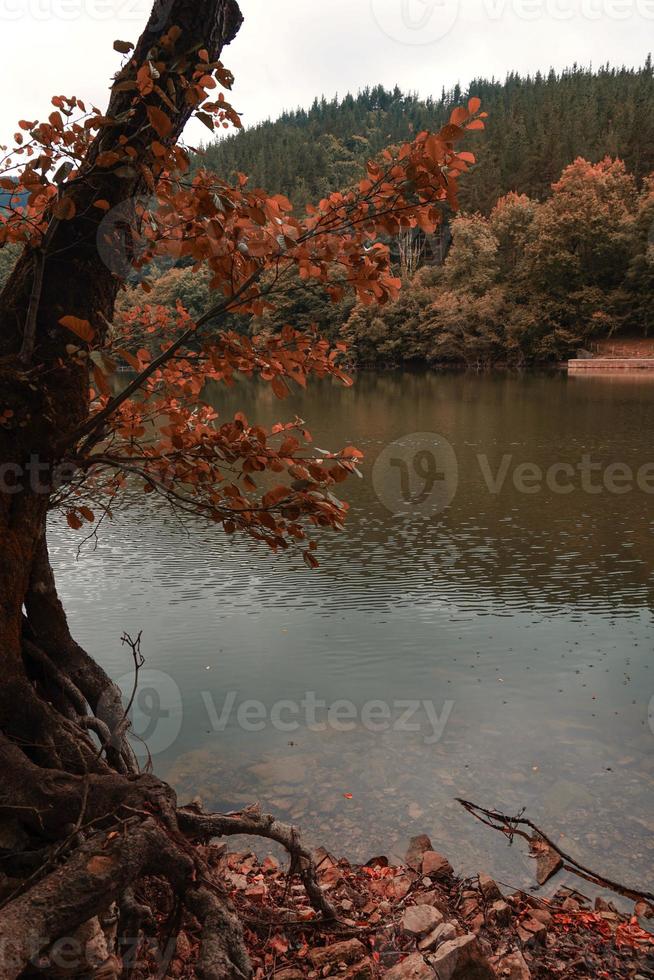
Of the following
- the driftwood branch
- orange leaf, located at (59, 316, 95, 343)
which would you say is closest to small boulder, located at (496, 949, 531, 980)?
the driftwood branch

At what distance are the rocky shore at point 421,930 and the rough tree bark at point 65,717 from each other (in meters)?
0.33

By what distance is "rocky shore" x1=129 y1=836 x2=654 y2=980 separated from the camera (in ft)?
12.2

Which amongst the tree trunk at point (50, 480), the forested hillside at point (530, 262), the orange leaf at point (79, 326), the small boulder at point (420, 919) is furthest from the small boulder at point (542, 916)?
the forested hillside at point (530, 262)

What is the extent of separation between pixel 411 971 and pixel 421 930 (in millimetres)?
480

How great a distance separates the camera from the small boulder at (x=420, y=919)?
4098 mm

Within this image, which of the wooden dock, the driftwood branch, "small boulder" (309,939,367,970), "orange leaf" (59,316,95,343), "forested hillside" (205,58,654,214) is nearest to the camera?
"orange leaf" (59,316,95,343)

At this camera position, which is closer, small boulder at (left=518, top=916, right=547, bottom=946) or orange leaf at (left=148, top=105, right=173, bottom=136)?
orange leaf at (left=148, top=105, right=173, bottom=136)

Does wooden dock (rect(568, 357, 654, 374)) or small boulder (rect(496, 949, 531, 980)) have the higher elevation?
wooden dock (rect(568, 357, 654, 374))

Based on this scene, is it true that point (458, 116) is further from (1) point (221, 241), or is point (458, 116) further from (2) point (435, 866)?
(2) point (435, 866)

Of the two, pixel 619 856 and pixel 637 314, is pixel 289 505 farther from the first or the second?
pixel 637 314

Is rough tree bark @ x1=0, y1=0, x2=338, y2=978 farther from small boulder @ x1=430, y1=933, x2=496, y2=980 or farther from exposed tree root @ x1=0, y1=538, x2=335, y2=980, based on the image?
small boulder @ x1=430, y1=933, x2=496, y2=980

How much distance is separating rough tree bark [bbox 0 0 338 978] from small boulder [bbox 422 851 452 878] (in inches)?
59.8

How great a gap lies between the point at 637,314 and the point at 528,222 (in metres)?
18.4

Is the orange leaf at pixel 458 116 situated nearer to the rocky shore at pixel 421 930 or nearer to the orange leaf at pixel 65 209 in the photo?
the orange leaf at pixel 65 209
